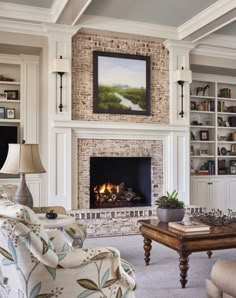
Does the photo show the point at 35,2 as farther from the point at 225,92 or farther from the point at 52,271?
the point at 225,92

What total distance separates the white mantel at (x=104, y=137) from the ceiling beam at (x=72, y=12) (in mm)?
1387

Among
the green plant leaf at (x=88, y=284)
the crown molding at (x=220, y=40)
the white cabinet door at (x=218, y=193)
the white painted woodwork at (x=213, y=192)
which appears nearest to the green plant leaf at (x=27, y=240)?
the green plant leaf at (x=88, y=284)

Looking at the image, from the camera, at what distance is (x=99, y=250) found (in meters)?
2.19

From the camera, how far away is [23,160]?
10.8 feet

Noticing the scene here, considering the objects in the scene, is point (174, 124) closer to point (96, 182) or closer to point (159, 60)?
point (159, 60)

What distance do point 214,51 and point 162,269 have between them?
162 inches

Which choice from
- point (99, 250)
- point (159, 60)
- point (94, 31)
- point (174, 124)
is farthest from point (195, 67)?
point (99, 250)

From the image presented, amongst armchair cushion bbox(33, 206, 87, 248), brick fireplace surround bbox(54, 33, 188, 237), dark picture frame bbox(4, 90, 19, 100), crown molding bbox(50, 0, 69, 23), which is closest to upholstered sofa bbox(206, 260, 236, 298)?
armchair cushion bbox(33, 206, 87, 248)

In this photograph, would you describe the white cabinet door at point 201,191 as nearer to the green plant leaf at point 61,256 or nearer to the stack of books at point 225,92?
the stack of books at point 225,92

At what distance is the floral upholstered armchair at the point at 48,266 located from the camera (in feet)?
6.41

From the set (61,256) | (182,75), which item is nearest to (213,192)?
(182,75)

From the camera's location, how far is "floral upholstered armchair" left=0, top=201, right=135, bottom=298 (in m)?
1.95

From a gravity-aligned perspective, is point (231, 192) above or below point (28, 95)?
below

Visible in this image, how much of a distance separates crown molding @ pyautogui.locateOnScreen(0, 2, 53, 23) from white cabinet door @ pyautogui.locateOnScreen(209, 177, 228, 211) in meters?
4.15
